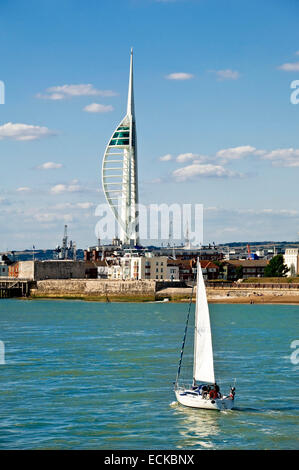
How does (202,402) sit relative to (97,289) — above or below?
below

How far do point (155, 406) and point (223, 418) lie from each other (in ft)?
11.4

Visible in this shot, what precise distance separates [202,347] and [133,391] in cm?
475

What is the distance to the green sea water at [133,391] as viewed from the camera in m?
34.1

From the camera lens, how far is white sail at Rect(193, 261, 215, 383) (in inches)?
1580

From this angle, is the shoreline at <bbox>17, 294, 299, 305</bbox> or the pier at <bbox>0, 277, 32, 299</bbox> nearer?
the shoreline at <bbox>17, 294, 299, 305</bbox>

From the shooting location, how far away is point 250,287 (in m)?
141

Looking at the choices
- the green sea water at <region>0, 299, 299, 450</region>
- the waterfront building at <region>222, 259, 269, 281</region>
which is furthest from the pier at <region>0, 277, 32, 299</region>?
the green sea water at <region>0, 299, 299, 450</region>

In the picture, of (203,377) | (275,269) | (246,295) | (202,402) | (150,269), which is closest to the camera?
(202,402)

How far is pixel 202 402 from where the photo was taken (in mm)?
38562
